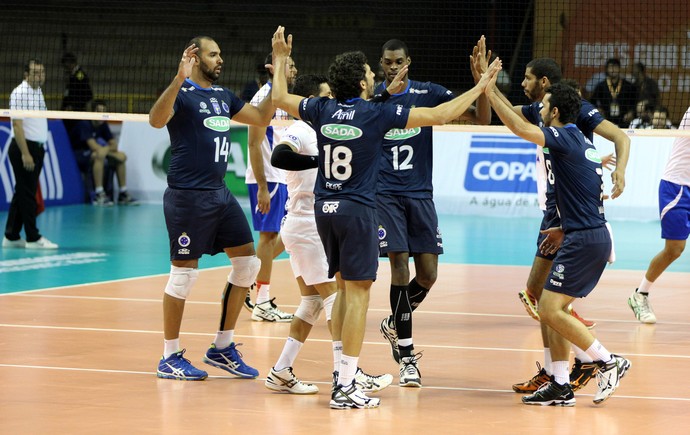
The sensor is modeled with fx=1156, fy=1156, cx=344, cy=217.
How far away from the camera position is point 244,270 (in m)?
8.38

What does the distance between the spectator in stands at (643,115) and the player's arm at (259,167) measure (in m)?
7.70

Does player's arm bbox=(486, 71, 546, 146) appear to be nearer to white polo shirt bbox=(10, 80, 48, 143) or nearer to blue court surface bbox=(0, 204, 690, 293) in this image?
blue court surface bbox=(0, 204, 690, 293)

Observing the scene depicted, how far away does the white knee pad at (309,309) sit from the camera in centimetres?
775

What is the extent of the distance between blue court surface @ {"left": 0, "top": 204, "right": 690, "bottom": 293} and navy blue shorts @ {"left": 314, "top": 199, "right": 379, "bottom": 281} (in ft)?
19.7

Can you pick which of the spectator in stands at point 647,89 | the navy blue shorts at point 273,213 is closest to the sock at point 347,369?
the navy blue shorts at point 273,213

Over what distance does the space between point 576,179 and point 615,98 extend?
892 cm

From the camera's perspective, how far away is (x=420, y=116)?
7.19m

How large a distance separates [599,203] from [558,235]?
64 cm

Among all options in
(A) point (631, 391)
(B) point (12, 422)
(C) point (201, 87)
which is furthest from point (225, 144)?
(A) point (631, 391)

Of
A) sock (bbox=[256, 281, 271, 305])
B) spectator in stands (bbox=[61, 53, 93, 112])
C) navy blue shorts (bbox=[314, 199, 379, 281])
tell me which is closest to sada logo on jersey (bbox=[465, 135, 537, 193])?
spectator in stands (bbox=[61, 53, 93, 112])

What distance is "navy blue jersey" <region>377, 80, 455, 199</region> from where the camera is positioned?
8.46 metres

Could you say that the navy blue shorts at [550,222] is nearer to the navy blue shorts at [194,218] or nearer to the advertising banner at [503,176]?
the navy blue shorts at [194,218]

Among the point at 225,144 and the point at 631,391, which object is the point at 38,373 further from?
the point at 631,391

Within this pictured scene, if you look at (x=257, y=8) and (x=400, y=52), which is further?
(x=257, y=8)
